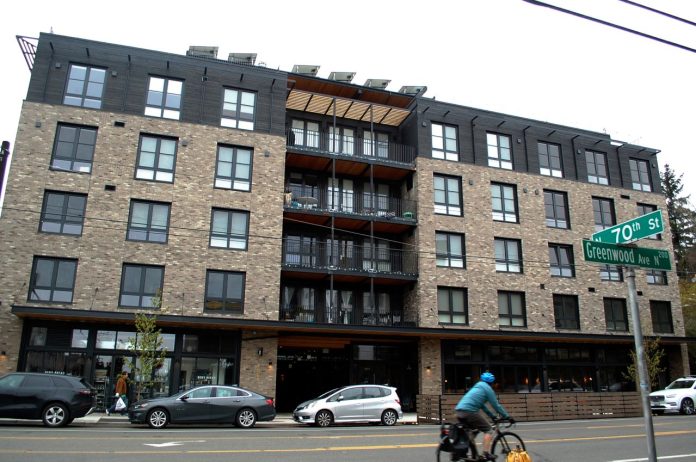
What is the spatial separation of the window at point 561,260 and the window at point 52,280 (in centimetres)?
2350

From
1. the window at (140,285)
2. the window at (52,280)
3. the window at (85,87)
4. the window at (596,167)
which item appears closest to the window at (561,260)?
the window at (596,167)

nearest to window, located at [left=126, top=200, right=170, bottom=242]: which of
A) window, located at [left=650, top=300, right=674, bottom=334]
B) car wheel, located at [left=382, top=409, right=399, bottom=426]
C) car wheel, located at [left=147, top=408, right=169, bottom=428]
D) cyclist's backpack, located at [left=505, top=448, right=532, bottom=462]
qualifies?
car wheel, located at [left=147, top=408, right=169, bottom=428]

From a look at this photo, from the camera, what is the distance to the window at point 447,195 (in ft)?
95.9

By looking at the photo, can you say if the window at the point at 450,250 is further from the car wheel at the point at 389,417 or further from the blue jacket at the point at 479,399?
the blue jacket at the point at 479,399

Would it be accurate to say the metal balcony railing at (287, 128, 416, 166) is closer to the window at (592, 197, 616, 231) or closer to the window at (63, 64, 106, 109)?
the window at (63, 64, 106, 109)

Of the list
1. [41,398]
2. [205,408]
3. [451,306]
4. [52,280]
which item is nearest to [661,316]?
[451,306]

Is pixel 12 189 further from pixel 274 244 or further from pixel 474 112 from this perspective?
pixel 474 112

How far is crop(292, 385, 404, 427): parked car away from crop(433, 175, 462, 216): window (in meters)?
11.7

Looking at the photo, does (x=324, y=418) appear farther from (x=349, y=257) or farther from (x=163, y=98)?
(x=163, y=98)

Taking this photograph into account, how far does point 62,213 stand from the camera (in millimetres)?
23297

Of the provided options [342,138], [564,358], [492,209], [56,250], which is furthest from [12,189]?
[564,358]

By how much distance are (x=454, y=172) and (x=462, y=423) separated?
865 inches

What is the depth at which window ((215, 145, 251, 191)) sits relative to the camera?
25.8 metres

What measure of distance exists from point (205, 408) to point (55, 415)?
161 inches
